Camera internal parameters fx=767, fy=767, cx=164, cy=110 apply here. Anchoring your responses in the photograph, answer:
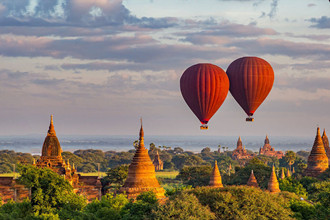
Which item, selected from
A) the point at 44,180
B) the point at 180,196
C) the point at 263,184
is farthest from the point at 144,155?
the point at 263,184

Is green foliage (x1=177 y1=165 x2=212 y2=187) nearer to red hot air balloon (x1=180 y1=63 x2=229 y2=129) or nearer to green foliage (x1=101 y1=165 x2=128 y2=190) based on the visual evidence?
green foliage (x1=101 y1=165 x2=128 y2=190)

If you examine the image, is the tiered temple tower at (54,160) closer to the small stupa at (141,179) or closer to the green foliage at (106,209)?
the small stupa at (141,179)

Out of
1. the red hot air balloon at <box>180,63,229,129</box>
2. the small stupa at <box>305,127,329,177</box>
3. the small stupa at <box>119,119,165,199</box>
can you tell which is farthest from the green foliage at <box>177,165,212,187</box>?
the red hot air balloon at <box>180,63,229,129</box>

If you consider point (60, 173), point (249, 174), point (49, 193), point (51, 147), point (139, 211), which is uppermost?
point (51, 147)

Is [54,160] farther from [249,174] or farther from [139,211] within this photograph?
[139,211]

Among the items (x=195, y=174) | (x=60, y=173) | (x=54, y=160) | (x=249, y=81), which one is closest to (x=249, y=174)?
(x=195, y=174)

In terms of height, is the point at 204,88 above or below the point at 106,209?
above

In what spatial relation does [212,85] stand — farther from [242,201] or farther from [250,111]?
[242,201]
